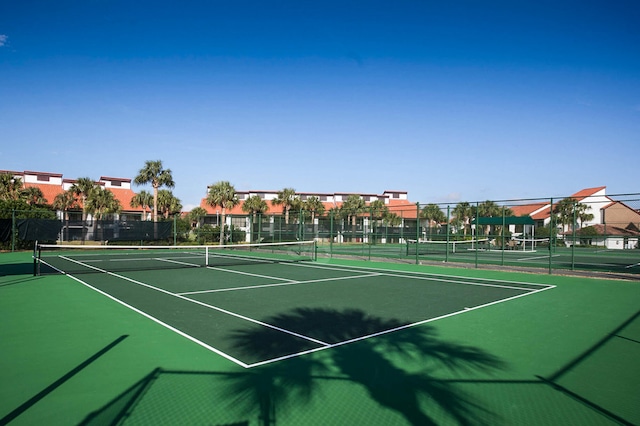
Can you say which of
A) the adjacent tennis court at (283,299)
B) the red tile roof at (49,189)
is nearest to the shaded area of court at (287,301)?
the adjacent tennis court at (283,299)

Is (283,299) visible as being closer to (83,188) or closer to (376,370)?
(376,370)

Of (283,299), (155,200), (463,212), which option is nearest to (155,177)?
(155,200)

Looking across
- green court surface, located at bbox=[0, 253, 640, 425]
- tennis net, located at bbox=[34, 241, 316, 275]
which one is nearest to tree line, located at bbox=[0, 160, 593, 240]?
tennis net, located at bbox=[34, 241, 316, 275]

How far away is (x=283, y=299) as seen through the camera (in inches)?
424

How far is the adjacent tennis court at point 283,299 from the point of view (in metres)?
7.05

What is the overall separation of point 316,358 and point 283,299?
4.96 m

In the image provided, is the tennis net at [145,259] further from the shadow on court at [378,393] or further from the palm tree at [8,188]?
the palm tree at [8,188]

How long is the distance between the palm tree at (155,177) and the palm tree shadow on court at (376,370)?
4602 cm

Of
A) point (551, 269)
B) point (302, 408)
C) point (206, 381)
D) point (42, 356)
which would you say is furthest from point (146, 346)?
point (551, 269)

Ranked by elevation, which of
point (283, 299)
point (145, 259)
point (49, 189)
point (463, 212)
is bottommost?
point (145, 259)

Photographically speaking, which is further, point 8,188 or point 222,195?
point 222,195

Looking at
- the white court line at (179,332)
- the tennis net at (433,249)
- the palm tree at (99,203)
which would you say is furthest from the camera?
the palm tree at (99,203)

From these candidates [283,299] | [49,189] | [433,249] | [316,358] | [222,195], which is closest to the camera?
[316,358]

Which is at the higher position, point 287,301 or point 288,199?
point 288,199
